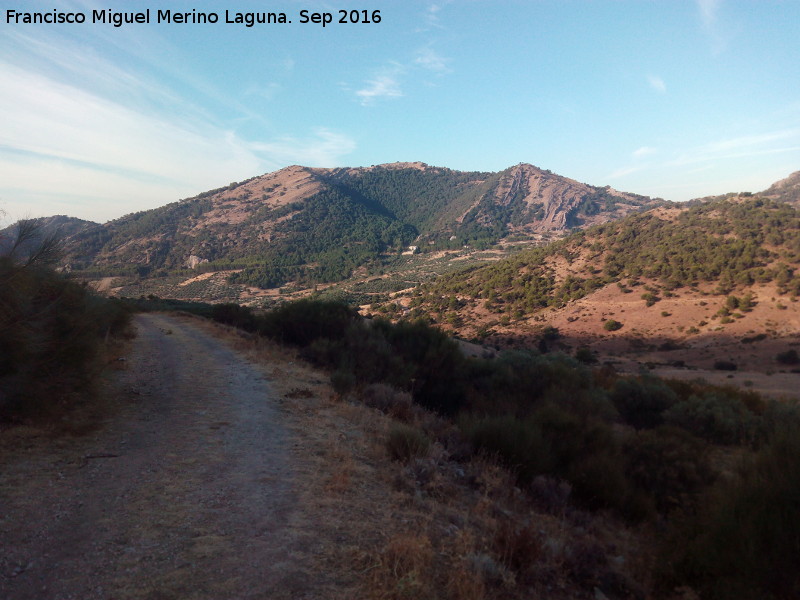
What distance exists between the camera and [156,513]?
490cm

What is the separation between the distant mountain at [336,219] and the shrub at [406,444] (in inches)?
3549

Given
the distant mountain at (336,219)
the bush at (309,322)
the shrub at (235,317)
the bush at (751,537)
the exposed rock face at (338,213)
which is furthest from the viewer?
the exposed rock face at (338,213)

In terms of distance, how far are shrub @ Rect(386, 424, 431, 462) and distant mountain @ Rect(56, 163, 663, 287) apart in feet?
296

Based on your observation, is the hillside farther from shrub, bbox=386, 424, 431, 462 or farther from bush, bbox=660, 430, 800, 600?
shrub, bbox=386, 424, 431, 462

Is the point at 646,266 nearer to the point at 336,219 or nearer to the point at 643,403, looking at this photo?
the point at 643,403

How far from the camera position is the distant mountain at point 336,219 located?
107188mm

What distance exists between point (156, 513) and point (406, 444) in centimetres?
369

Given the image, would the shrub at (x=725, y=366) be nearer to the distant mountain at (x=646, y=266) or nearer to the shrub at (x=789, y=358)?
the shrub at (x=789, y=358)

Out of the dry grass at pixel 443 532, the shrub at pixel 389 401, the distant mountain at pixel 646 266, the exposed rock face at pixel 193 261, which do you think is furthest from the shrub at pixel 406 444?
the exposed rock face at pixel 193 261

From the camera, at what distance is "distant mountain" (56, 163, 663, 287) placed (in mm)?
107188

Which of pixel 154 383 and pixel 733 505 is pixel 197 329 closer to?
pixel 154 383

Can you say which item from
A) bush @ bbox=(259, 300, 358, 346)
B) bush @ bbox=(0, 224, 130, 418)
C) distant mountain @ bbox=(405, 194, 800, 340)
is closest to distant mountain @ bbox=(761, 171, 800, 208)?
distant mountain @ bbox=(405, 194, 800, 340)

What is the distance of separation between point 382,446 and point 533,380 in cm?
741

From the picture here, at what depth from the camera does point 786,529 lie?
3.79m
